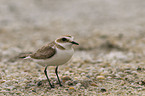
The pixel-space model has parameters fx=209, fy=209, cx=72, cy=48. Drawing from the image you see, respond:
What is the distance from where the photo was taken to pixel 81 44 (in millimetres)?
8992

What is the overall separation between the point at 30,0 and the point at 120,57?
448 inches

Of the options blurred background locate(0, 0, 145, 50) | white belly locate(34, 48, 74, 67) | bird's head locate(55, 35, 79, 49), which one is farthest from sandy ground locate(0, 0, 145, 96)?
bird's head locate(55, 35, 79, 49)

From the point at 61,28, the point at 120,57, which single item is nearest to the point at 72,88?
the point at 120,57

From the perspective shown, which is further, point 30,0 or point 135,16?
point 30,0

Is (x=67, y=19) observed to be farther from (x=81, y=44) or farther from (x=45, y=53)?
(x=45, y=53)

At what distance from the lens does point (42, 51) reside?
451 centimetres

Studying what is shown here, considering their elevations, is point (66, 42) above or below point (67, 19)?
below

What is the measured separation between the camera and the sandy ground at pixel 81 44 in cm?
474

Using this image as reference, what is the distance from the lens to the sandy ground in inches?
187

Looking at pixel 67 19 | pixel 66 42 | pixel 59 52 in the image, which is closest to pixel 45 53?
pixel 59 52

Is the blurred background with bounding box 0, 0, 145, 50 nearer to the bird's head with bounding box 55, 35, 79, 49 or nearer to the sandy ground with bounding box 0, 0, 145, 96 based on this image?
the sandy ground with bounding box 0, 0, 145, 96

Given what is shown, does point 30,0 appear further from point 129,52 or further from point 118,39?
point 129,52

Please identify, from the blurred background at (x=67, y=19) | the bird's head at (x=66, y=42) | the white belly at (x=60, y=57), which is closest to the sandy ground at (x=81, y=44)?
the blurred background at (x=67, y=19)

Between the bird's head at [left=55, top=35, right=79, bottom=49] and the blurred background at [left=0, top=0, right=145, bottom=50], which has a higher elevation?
the blurred background at [left=0, top=0, right=145, bottom=50]
